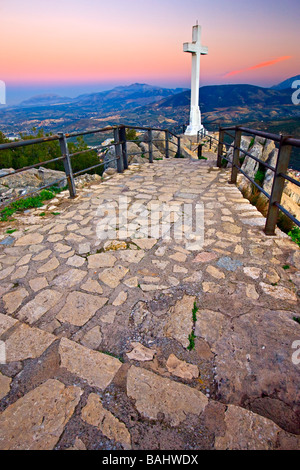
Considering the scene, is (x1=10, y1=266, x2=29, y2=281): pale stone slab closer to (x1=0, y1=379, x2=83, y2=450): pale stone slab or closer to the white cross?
(x1=0, y1=379, x2=83, y2=450): pale stone slab

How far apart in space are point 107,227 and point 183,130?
1752 cm

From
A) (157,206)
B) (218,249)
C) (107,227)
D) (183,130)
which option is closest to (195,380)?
(218,249)

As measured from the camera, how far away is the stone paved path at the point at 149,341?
1.26 meters

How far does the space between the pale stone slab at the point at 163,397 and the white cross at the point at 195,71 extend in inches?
690

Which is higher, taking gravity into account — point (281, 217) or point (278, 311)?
point (278, 311)

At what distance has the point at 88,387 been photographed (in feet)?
4.79

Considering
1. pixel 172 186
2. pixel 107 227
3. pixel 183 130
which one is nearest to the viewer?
pixel 107 227

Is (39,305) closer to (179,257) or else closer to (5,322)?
(5,322)

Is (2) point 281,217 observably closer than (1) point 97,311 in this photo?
No

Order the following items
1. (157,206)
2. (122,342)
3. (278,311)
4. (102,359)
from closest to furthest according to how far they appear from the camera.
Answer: (102,359)
(122,342)
(278,311)
(157,206)

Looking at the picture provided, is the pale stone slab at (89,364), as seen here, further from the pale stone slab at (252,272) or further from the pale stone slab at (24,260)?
the pale stone slab at (252,272)

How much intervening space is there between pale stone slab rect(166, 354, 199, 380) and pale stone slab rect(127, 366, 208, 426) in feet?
0.23

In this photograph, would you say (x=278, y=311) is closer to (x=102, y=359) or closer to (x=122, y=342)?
(x=122, y=342)

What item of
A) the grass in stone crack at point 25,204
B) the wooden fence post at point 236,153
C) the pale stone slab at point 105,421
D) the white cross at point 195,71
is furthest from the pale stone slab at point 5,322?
the white cross at point 195,71
